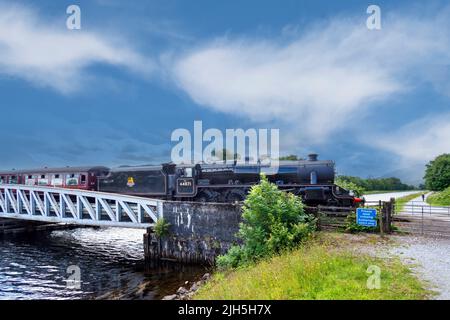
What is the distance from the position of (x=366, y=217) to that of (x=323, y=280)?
6.87 m

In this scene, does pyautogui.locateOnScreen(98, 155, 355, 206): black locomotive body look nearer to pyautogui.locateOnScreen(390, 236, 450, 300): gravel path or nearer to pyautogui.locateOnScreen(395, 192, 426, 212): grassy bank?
pyautogui.locateOnScreen(395, 192, 426, 212): grassy bank

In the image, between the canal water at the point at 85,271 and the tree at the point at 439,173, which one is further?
the tree at the point at 439,173

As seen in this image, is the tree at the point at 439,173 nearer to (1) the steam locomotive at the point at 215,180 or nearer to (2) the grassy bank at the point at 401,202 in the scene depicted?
(2) the grassy bank at the point at 401,202

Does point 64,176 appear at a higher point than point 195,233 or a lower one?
higher

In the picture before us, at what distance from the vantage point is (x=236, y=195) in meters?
21.4

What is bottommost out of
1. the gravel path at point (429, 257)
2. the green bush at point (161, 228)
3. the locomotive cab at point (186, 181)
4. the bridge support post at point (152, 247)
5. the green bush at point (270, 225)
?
the bridge support post at point (152, 247)

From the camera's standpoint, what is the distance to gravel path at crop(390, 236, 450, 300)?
7.81m


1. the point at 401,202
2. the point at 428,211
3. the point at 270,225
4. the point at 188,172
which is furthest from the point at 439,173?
the point at 270,225

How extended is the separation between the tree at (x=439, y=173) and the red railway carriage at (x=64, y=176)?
68361mm

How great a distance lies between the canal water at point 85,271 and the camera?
14.3 m

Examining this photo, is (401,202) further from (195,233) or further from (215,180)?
(195,233)

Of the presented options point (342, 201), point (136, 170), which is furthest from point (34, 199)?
point (342, 201)

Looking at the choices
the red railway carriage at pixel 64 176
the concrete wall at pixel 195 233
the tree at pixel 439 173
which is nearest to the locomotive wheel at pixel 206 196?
the concrete wall at pixel 195 233
